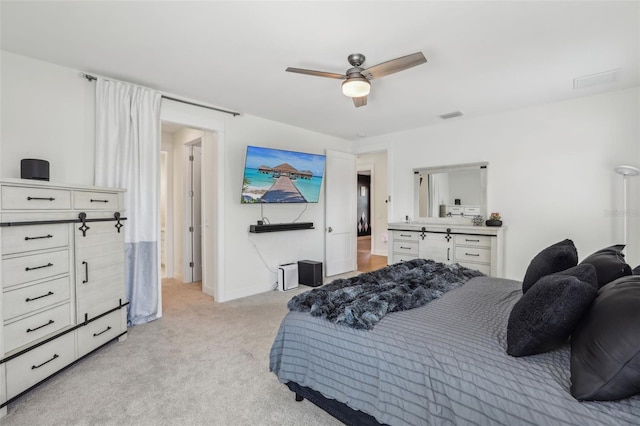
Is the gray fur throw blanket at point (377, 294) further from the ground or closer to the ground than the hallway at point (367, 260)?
further from the ground

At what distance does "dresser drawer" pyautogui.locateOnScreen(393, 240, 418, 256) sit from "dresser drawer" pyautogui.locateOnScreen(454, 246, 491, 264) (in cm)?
60

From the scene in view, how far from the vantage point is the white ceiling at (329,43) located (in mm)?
2016

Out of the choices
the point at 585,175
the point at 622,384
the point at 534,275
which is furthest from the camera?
the point at 585,175

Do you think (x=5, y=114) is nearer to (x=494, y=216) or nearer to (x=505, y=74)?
(x=505, y=74)

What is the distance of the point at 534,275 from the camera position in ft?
6.62

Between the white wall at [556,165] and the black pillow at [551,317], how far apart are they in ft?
9.99

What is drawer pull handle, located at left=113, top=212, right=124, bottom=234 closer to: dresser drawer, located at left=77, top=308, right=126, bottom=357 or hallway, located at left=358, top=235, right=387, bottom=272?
dresser drawer, located at left=77, top=308, right=126, bottom=357

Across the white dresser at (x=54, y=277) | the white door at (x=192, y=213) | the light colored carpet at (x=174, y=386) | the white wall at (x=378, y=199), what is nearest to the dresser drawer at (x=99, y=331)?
the white dresser at (x=54, y=277)

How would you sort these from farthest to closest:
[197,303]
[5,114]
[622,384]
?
[197,303]
[5,114]
[622,384]

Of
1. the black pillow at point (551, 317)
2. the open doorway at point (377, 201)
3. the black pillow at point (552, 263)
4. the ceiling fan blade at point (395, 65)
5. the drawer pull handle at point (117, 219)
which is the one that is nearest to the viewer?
the black pillow at point (551, 317)

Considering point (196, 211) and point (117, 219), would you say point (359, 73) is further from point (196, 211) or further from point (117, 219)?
point (196, 211)

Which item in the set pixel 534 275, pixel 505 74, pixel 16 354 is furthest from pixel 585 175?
pixel 16 354

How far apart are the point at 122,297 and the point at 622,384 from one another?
3.42 metres

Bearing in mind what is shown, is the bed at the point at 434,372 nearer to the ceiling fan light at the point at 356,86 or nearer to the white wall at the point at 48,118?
the ceiling fan light at the point at 356,86
